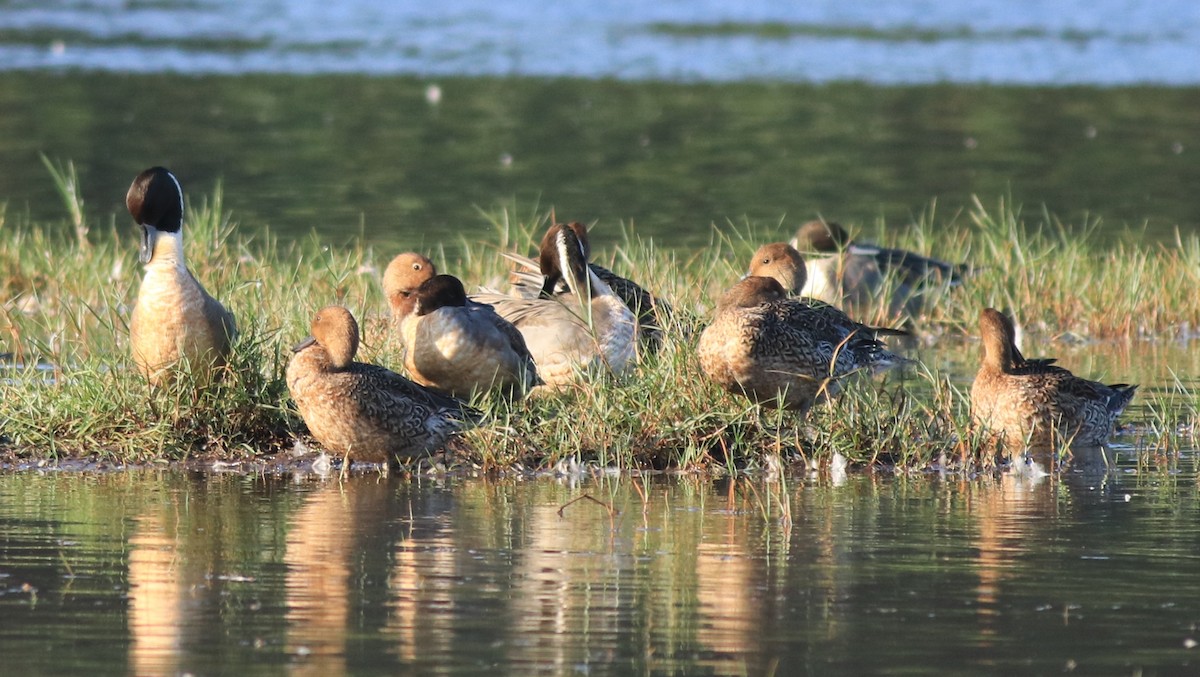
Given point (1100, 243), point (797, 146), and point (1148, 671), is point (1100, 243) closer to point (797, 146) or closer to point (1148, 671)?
point (797, 146)

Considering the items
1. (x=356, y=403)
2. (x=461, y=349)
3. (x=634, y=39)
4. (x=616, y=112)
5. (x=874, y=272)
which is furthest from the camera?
(x=634, y=39)

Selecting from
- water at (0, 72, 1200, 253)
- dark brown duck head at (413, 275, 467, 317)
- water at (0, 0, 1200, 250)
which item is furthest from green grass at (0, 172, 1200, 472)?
water at (0, 72, 1200, 253)

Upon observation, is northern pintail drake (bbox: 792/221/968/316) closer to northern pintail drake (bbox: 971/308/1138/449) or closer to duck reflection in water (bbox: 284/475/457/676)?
northern pintail drake (bbox: 971/308/1138/449)

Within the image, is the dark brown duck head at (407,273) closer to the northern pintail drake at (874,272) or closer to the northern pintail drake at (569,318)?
the northern pintail drake at (569,318)

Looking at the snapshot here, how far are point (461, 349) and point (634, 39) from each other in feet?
97.5

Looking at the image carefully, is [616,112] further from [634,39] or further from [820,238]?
[820,238]

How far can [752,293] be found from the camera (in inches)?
364

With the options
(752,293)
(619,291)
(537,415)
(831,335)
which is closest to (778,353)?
(831,335)

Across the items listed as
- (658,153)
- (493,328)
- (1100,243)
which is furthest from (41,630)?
(658,153)

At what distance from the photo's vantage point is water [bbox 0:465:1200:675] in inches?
217

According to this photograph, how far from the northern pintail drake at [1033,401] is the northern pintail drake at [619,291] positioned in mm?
1468

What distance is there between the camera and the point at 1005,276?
1309 cm

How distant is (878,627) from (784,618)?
27cm

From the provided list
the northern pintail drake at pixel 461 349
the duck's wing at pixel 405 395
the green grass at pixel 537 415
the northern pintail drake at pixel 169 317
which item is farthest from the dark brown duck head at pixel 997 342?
the northern pintail drake at pixel 169 317
